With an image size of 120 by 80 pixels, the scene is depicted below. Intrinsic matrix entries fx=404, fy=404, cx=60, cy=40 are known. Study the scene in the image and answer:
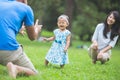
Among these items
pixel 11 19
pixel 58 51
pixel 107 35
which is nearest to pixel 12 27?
pixel 11 19

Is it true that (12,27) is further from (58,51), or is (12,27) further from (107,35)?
(107,35)

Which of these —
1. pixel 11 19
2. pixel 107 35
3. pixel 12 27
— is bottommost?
pixel 107 35

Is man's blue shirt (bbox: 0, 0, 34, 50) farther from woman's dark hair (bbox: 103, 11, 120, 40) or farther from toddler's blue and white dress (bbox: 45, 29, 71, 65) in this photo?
woman's dark hair (bbox: 103, 11, 120, 40)

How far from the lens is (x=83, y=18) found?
4525cm

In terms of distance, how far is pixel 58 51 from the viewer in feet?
31.8

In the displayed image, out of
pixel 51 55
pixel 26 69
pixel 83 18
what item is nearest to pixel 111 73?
pixel 51 55

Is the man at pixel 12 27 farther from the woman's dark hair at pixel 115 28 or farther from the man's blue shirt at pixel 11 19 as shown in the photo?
the woman's dark hair at pixel 115 28

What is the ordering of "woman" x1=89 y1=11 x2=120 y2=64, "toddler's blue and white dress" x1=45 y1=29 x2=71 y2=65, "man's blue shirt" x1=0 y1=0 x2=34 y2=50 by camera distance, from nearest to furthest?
"man's blue shirt" x1=0 y1=0 x2=34 y2=50 → "toddler's blue and white dress" x1=45 y1=29 x2=71 y2=65 → "woman" x1=89 y1=11 x2=120 y2=64

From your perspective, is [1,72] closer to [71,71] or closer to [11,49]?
[11,49]

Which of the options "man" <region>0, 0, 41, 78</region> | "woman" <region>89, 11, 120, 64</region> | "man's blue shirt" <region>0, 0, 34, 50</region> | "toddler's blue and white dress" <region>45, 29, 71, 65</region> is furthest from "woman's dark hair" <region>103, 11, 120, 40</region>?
"man's blue shirt" <region>0, 0, 34, 50</region>

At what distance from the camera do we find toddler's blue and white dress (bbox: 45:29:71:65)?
964 cm

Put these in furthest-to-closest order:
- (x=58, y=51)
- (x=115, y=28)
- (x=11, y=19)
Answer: (x=115, y=28) → (x=58, y=51) → (x=11, y=19)

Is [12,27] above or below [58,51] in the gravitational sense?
above

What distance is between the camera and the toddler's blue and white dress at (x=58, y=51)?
31.6ft
